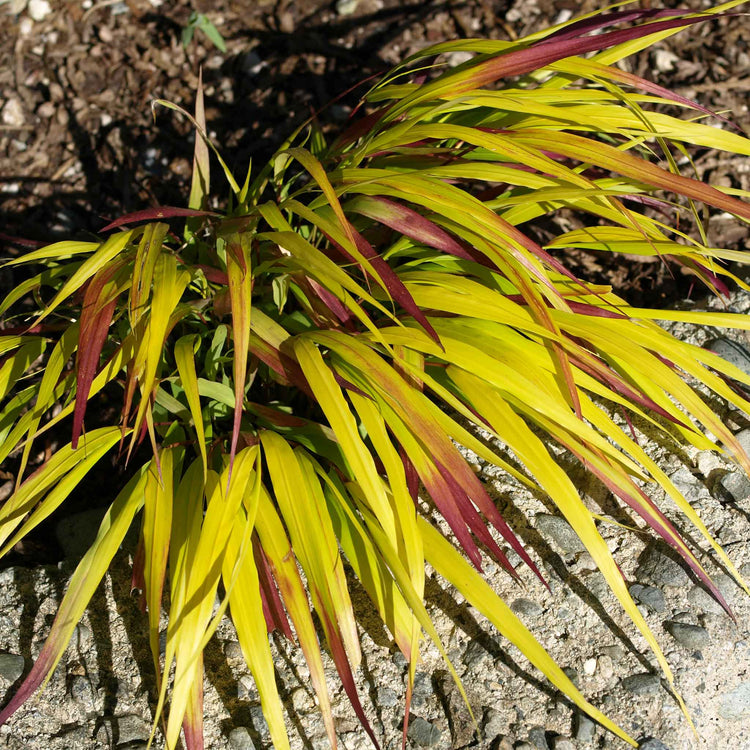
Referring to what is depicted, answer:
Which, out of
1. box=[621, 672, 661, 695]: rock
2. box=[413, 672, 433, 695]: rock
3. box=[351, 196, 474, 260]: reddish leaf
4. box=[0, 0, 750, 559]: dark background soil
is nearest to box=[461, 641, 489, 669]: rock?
box=[413, 672, 433, 695]: rock

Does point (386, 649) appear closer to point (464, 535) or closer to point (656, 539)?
point (464, 535)

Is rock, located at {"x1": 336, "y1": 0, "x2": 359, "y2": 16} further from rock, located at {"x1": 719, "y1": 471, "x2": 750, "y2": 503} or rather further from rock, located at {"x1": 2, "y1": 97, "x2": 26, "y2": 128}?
rock, located at {"x1": 719, "y1": 471, "x2": 750, "y2": 503}

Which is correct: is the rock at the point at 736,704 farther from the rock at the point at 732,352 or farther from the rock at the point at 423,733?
the rock at the point at 732,352

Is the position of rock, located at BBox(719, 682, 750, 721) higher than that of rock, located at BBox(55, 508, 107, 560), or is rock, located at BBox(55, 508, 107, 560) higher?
rock, located at BBox(55, 508, 107, 560)

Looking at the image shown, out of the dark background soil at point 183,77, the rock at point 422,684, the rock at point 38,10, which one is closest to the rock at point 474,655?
the rock at point 422,684

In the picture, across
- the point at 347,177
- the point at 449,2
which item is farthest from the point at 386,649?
the point at 449,2
